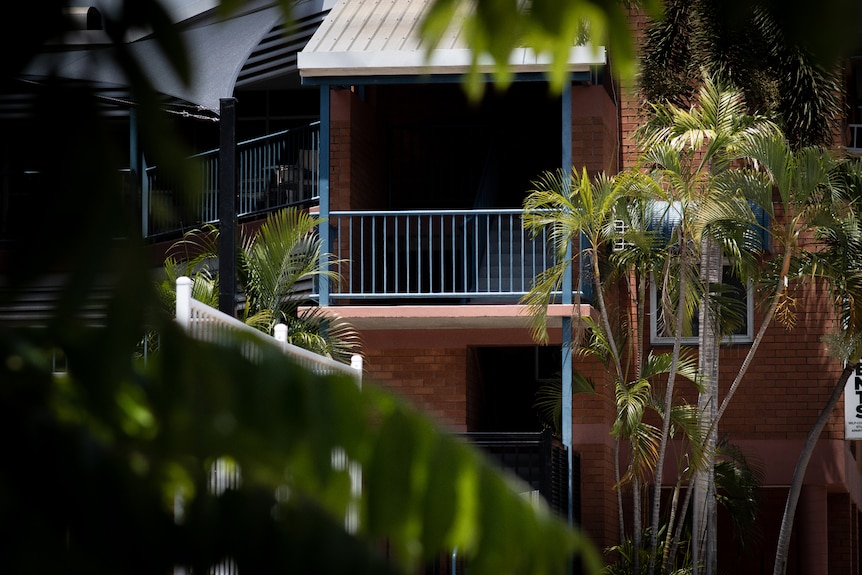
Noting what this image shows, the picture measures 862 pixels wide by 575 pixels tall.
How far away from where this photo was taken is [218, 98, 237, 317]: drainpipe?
955cm

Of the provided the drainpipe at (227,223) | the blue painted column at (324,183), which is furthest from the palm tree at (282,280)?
the drainpipe at (227,223)

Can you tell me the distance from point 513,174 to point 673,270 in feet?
11.2

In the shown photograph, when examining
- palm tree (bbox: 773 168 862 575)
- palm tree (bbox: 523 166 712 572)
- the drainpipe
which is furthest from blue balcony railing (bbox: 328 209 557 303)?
the drainpipe

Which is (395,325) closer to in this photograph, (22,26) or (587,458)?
(587,458)

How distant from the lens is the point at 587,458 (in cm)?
1747

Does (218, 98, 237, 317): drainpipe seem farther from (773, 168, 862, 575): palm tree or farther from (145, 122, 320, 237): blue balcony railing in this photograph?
(773, 168, 862, 575): palm tree

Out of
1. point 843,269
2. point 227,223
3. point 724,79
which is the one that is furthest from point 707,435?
point 724,79

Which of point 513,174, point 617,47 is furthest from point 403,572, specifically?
point 513,174

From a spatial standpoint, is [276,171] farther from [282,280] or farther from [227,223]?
[227,223]

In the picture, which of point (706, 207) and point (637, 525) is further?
point (637, 525)

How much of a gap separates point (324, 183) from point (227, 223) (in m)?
5.95

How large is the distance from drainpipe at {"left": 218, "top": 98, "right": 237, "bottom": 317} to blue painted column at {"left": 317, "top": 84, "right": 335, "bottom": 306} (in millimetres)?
5534

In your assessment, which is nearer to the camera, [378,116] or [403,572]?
[403,572]

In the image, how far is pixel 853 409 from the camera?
17312 mm
